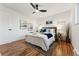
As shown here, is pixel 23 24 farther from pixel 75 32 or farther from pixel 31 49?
pixel 75 32

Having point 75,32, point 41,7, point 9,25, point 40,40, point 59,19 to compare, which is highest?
point 41,7

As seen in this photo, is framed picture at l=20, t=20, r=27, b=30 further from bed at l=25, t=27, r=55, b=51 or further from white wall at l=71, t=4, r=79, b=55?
white wall at l=71, t=4, r=79, b=55

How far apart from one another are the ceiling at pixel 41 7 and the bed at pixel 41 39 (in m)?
0.36

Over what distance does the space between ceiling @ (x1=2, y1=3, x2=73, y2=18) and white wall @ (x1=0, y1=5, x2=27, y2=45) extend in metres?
0.08

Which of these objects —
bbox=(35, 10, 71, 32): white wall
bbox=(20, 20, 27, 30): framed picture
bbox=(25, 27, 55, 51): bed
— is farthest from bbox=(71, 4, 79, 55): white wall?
bbox=(20, 20, 27, 30): framed picture

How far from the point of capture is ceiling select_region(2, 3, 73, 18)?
4.65 feet

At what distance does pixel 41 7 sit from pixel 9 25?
25.5 inches

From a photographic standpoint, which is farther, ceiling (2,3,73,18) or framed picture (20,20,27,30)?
framed picture (20,20,27,30)

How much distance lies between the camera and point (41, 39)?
1599 mm

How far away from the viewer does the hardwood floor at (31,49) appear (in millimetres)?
1436

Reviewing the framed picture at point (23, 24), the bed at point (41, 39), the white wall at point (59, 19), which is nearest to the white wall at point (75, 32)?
the white wall at point (59, 19)

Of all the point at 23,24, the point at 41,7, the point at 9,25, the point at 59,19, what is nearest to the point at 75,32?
the point at 59,19

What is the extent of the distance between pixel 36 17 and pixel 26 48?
0.60 m

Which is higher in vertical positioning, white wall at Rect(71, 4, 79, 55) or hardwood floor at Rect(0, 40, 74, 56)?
white wall at Rect(71, 4, 79, 55)
